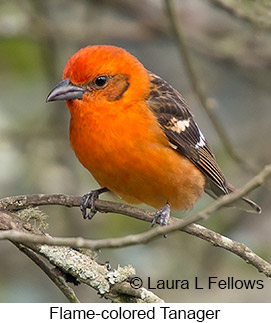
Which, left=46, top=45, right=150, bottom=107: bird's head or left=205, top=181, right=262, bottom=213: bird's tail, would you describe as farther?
left=205, top=181, right=262, bottom=213: bird's tail

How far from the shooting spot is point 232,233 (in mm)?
5934

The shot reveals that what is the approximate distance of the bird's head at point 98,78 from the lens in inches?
176

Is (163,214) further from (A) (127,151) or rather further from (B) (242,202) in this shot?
(B) (242,202)

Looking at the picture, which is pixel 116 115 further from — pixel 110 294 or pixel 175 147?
pixel 110 294

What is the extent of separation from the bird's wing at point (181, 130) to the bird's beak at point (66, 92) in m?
0.56

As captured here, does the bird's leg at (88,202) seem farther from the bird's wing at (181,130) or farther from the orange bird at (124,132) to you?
the bird's wing at (181,130)

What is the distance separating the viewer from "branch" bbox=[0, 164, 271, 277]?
2.95 metres

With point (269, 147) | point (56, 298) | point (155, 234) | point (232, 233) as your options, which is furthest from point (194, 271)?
point (155, 234)

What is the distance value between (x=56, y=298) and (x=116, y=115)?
204 cm

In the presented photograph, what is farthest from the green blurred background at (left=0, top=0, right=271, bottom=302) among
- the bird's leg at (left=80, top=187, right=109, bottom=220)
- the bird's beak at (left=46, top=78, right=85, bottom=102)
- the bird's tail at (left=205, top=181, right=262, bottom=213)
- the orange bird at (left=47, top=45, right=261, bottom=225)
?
the bird's beak at (left=46, top=78, right=85, bottom=102)

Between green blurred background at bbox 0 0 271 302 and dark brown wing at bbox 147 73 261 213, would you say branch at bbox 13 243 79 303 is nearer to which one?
dark brown wing at bbox 147 73 261 213

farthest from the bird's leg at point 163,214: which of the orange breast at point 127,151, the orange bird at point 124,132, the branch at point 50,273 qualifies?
the branch at point 50,273

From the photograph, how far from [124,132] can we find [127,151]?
13cm

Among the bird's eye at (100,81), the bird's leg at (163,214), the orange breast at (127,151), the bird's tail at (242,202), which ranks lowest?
the bird's leg at (163,214)
